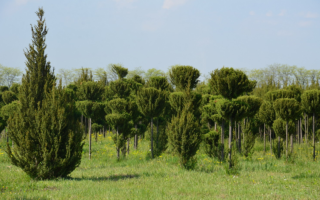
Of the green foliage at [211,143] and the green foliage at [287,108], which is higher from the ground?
the green foliage at [287,108]

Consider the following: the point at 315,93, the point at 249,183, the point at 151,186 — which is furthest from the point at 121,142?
the point at 315,93

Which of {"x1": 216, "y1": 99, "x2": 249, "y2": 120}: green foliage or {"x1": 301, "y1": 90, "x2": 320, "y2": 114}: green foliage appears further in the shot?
{"x1": 301, "y1": 90, "x2": 320, "y2": 114}: green foliage

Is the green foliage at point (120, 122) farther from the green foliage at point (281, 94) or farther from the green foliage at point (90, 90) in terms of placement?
the green foliage at point (281, 94)

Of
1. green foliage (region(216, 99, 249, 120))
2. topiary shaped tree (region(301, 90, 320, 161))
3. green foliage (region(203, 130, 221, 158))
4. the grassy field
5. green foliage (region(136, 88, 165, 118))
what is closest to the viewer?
the grassy field

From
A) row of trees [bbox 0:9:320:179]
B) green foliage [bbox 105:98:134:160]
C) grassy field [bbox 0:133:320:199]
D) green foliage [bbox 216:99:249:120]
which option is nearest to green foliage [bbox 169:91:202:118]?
row of trees [bbox 0:9:320:179]

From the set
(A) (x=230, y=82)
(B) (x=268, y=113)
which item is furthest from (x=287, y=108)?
(A) (x=230, y=82)

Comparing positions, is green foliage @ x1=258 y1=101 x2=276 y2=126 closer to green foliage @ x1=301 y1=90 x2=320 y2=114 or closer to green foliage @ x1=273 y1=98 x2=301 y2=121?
green foliage @ x1=301 y1=90 x2=320 y2=114

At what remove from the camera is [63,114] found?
34.0 feet

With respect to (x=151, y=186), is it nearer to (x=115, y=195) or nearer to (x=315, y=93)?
(x=115, y=195)

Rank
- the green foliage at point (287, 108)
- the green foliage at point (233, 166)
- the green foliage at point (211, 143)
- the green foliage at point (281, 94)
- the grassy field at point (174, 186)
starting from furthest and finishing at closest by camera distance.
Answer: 1. the green foliage at point (281, 94)
2. the green foliage at point (287, 108)
3. the green foliage at point (211, 143)
4. the green foliage at point (233, 166)
5. the grassy field at point (174, 186)

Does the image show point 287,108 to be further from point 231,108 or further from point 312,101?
point 231,108

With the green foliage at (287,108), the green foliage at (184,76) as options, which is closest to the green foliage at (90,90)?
the green foliage at (184,76)

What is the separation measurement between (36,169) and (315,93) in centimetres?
1713

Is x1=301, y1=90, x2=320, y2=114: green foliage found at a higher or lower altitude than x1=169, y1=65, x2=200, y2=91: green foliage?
lower
